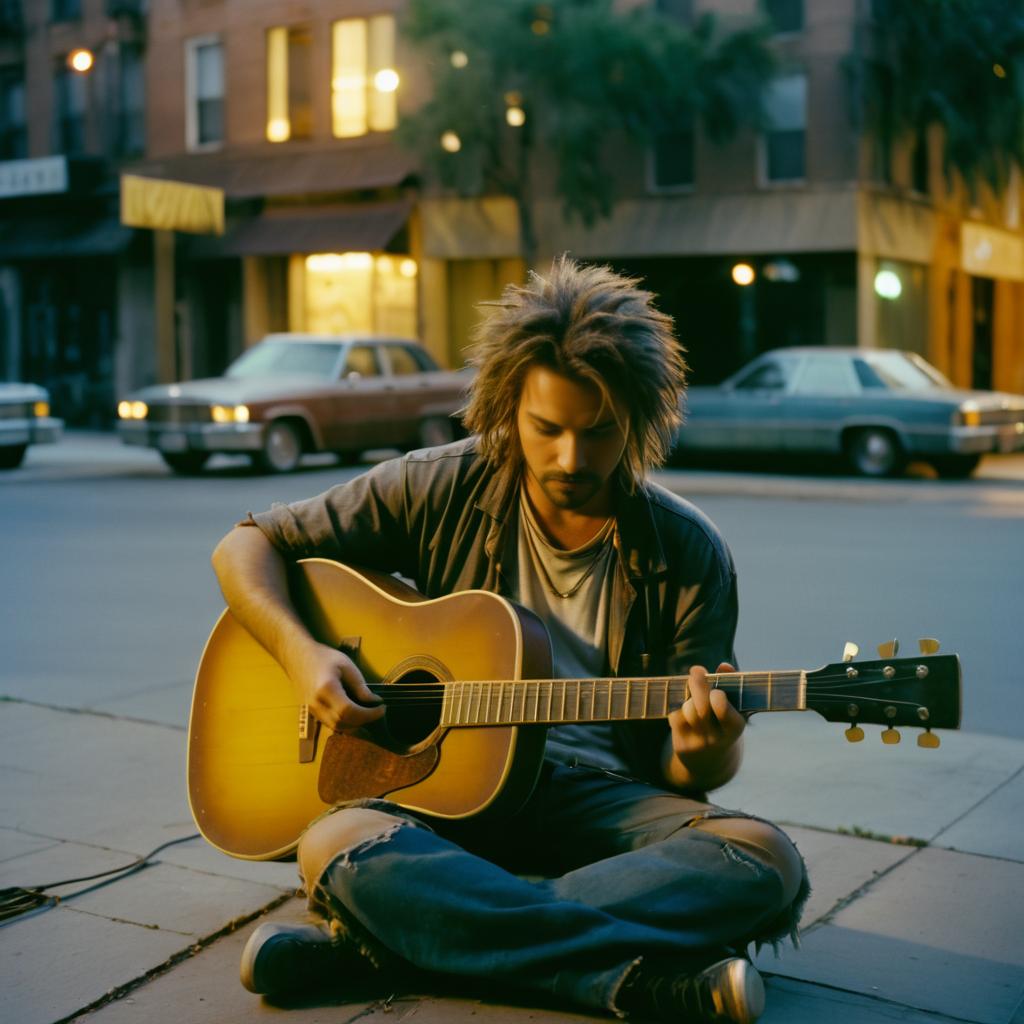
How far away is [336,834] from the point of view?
119 inches

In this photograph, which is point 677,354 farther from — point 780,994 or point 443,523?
point 780,994

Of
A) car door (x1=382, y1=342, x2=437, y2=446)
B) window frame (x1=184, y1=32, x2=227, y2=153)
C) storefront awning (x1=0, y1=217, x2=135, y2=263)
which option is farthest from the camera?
window frame (x1=184, y1=32, x2=227, y2=153)

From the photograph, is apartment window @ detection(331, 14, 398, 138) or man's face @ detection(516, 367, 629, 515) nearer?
man's face @ detection(516, 367, 629, 515)

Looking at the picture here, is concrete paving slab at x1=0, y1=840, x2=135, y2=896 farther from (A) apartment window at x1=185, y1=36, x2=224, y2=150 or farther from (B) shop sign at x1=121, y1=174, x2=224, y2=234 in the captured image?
(A) apartment window at x1=185, y1=36, x2=224, y2=150

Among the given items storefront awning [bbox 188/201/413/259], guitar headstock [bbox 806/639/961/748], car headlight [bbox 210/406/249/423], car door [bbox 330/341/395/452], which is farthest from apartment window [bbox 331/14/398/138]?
guitar headstock [bbox 806/639/961/748]

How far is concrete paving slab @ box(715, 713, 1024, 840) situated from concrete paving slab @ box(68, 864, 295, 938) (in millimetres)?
1584

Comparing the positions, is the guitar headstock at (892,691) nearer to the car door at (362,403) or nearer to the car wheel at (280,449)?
the car wheel at (280,449)

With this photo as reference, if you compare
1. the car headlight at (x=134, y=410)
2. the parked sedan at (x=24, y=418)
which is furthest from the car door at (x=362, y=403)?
the parked sedan at (x=24, y=418)

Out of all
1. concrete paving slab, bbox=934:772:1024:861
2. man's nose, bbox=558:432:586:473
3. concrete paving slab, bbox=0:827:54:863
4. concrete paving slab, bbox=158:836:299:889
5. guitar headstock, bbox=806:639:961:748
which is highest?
man's nose, bbox=558:432:586:473

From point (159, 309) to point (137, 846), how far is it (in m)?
26.5

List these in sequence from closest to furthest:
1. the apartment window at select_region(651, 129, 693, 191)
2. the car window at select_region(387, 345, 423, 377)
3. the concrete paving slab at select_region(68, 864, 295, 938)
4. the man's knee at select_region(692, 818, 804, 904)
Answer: the man's knee at select_region(692, 818, 804, 904), the concrete paving slab at select_region(68, 864, 295, 938), the car window at select_region(387, 345, 423, 377), the apartment window at select_region(651, 129, 693, 191)

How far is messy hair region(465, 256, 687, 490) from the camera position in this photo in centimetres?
321

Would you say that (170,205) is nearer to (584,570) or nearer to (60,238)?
(60,238)

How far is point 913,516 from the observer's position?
44.2ft
